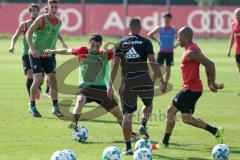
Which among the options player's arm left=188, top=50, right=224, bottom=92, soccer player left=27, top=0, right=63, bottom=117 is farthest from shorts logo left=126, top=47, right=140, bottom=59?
soccer player left=27, top=0, right=63, bottom=117

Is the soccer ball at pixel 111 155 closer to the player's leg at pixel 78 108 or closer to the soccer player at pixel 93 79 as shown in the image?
the soccer player at pixel 93 79

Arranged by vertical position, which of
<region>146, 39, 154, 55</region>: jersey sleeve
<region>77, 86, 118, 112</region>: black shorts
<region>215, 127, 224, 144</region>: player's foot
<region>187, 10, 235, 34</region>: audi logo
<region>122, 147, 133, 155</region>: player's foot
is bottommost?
<region>187, 10, 235, 34</region>: audi logo

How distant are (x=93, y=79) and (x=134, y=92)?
1.32 metres

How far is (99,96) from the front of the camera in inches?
537

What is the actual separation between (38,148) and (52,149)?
0.27 meters

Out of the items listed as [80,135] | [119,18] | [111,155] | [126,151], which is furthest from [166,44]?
[119,18]

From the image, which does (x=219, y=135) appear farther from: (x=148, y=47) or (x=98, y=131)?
(x=98, y=131)

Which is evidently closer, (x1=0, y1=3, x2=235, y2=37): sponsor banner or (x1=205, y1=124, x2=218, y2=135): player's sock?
(x1=205, y1=124, x2=218, y2=135): player's sock

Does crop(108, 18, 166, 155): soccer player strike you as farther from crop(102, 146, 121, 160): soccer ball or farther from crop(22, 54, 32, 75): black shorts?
crop(22, 54, 32, 75): black shorts

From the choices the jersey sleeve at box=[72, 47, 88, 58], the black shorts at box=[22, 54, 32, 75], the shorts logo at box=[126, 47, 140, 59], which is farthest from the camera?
the black shorts at box=[22, 54, 32, 75]

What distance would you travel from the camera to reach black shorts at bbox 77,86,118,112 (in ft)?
44.5

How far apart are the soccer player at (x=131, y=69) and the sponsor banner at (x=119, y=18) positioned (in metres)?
46.9

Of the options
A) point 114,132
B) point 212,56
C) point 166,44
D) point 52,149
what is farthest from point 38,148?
point 212,56

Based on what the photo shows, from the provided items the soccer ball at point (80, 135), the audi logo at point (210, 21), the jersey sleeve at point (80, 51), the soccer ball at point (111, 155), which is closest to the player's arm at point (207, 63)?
the jersey sleeve at point (80, 51)
